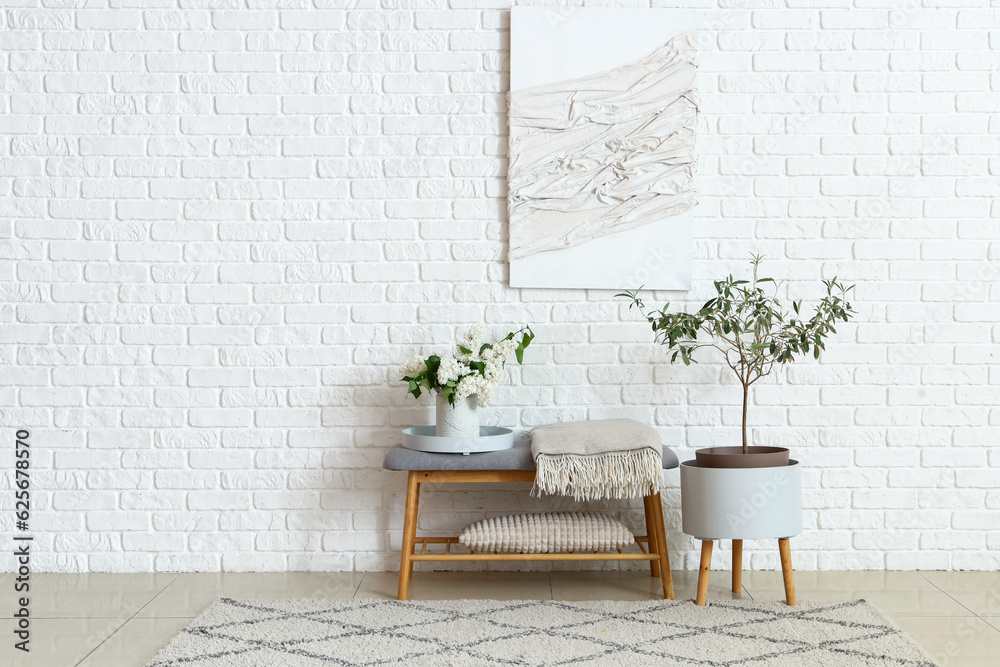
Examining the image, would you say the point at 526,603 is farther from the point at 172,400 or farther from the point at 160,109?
the point at 160,109

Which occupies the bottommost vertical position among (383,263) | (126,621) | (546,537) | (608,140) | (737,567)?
(126,621)

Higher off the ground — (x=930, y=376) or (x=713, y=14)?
(x=713, y=14)

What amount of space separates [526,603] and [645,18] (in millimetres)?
1923

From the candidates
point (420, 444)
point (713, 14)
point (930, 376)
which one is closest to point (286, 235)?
point (420, 444)

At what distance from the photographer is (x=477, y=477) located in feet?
7.91

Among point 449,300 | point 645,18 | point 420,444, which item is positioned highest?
point 645,18

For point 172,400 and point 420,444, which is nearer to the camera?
point 420,444

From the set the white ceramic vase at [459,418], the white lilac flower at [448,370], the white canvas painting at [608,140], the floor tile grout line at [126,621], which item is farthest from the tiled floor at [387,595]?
the white canvas painting at [608,140]

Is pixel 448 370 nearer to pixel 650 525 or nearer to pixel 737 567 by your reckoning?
pixel 650 525

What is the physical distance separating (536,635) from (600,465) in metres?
0.50

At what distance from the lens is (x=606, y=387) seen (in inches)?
106

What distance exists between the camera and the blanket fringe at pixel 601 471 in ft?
7.52

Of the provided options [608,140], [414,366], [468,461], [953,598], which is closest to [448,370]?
[414,366]

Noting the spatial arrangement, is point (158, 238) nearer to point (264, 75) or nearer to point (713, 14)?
point (264, 75)
